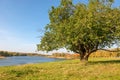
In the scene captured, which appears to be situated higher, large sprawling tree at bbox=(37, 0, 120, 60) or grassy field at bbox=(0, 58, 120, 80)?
large sprawling tree at bbox=(37, 0, 120, 60)

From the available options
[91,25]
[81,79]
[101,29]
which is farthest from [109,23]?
[81,79]

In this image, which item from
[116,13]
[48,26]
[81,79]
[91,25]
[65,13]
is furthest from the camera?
[48,26]

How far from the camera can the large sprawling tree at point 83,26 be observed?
3148cm

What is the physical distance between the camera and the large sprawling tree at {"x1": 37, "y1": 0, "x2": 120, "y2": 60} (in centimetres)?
3148

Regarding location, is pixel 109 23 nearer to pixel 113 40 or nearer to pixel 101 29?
pixel 101 29

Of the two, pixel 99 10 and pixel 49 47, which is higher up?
pixel 99 10

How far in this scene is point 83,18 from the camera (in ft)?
105

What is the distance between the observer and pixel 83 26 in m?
31.1

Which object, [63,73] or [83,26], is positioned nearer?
[63,73]

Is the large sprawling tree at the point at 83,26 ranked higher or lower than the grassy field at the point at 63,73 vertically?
higher

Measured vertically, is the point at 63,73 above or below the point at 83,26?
below

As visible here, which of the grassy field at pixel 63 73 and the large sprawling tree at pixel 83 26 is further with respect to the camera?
the large sprawling tree at pixel 83 26

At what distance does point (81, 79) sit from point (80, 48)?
22.2 metres

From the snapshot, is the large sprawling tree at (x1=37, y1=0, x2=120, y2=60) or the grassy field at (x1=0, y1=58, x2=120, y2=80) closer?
the grassy field at (x1=0, y1=58, x2=120, y2=80)
